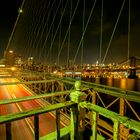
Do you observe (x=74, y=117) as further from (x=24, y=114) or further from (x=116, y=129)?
(x=24, y=114)

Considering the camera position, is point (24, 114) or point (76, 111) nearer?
point (24, 114)

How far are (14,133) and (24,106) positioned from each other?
2.66m

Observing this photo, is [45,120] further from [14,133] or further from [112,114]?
[112,114]

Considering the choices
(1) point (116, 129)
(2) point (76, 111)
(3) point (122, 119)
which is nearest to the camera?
(3) point (122, 119)

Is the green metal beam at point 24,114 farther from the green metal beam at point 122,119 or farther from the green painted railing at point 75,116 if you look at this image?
the green metal beam at point 122,119

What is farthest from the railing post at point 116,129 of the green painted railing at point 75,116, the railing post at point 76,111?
the railing post at point 76,111

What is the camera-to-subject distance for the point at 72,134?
2648mm

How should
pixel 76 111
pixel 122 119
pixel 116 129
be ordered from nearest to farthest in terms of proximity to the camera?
pixel 122 119 → pixel 116 129 → pixel 76 111

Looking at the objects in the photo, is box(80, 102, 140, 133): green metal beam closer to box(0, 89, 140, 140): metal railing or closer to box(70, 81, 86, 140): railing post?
box(0, 89, 140, 140): metal railing

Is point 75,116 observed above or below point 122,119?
below

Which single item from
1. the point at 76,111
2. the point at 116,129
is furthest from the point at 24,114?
the point at 116,129

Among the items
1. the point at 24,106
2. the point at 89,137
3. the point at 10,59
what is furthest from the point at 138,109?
the point at 89,137

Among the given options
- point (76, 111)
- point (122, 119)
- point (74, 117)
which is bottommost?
point (74, 117)

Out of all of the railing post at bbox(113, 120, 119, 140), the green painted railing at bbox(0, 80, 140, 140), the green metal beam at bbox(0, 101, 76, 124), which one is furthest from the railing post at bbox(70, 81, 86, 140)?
the railing post at bbox(113, 120, 119, 140)
